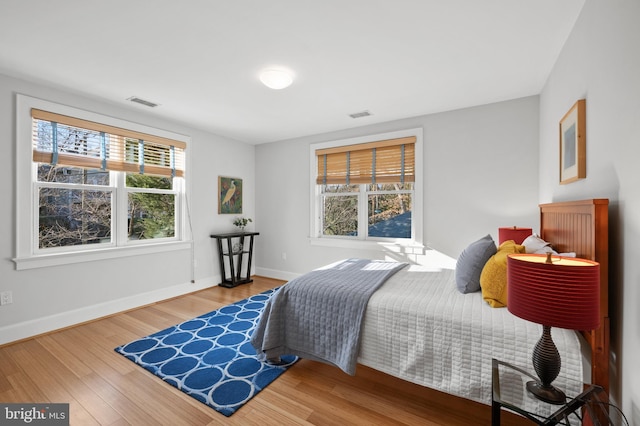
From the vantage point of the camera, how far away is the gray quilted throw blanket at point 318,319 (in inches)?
79.0

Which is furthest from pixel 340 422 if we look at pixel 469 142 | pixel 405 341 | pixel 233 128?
pixel 233 128

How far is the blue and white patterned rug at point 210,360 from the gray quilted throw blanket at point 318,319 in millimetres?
205

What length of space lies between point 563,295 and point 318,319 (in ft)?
4.94

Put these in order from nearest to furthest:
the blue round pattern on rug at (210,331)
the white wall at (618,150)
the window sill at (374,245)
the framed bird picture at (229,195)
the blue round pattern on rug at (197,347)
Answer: the white wall at (618,150) < the blue round pattern on rug at (197,347) < the blue round pattern on rug at (210,331) < the window sill at (374,245) < the framed bird picture at (229,195)

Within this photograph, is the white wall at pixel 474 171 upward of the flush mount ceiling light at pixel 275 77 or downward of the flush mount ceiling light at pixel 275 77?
downward

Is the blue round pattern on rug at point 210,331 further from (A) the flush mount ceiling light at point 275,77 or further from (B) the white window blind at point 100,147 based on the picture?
(A) the flush mount ceiling light at point 275,77

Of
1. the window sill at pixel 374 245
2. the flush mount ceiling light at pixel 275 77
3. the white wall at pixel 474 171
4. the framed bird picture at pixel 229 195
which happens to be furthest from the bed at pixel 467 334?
the framed bird picture at pixel 229 195

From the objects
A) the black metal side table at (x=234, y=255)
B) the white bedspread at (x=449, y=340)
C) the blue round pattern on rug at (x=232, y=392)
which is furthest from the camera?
the black metal side table at (x=234, y=255)

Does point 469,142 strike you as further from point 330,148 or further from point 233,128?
point 233,128

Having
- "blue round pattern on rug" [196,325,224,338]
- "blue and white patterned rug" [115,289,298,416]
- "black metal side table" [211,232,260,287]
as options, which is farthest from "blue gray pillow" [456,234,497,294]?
"black metal side table" [211,232,260,287]

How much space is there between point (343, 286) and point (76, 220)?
10.3 feet

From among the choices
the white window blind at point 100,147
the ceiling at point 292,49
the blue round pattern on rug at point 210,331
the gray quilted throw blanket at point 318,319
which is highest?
the ceiling at point 292,49

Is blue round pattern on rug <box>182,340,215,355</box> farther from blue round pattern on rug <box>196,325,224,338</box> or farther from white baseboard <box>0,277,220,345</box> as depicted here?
white baseboard <box>0,277,220,345</box>

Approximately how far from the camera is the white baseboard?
2.73 metres
